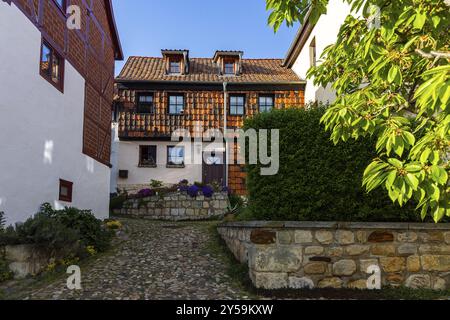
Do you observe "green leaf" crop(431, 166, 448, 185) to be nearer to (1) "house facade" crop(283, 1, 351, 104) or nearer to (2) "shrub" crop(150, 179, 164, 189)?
(1) "house facade" crop(283, 1, 351, 104)

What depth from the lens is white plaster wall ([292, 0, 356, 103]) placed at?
1096 centimetres

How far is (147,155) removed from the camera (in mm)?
18484

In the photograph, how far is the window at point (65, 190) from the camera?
9.45 metres

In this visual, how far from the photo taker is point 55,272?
6605 mm

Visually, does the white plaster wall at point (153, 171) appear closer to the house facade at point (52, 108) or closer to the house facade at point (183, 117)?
the house facade at point (183, 117)

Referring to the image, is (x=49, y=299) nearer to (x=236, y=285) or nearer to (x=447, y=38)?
(x=236, y=285)

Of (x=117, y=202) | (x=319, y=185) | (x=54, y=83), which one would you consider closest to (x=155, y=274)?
(x=319, y=185)

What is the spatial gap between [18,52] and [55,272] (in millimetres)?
4102

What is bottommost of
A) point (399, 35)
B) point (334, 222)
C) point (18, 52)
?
point (334, 222)

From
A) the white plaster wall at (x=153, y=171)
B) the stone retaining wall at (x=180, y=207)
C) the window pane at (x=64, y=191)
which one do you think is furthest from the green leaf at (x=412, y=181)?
the white plaster wall at (x=153, y=171)

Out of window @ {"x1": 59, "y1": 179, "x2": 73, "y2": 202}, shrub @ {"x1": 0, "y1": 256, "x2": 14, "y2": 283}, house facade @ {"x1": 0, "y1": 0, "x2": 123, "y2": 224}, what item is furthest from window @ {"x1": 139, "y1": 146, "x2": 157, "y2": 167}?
shrub @ {"x1": 0, "y1": 256, "x2": 14, "y2": 283}

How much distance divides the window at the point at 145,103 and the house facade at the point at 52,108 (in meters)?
5.06

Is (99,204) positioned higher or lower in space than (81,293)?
higher
